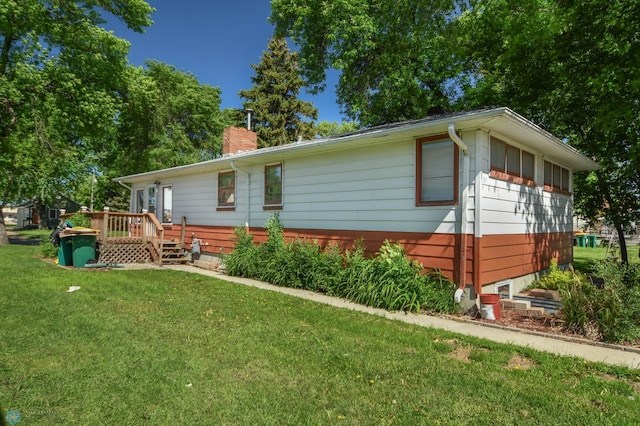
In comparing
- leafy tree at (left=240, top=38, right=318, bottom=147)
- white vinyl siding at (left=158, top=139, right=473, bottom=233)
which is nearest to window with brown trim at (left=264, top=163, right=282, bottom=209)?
white vinyl siding at (left=158, top=139, right=473, bottom=233)

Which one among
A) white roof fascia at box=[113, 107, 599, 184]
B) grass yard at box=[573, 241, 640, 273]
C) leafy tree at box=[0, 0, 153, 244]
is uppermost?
leafy tree at box=[0, 0, 153, 244]

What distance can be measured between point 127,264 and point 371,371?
10080 millimetres

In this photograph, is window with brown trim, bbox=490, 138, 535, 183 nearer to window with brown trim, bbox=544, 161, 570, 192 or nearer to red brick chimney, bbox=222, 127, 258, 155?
window with brown trim, bbox=544, 161, 570, 192

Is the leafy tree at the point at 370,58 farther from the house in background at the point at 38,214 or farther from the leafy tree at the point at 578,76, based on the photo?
the house in background at the point at 38,214

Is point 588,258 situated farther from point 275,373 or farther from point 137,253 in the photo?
point 137,253

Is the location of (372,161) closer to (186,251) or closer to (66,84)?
(186,251)

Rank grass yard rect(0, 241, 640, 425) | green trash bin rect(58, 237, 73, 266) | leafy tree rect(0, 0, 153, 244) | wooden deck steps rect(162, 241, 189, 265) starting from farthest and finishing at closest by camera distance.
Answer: leafy tree rect(0, 0, 153, 244)
wooden deck steps rect(162, 241, 189, 265)
green trash bin rect(58, 237, 73, 266)
grass yard rect(0, 241, 640, 425)

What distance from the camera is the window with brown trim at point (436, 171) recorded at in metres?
6.52

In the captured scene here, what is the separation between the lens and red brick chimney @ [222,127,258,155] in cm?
1368

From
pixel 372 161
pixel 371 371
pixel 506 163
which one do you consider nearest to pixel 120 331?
pixel 371 371

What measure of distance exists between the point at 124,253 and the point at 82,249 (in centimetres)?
146

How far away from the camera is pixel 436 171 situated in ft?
22.1

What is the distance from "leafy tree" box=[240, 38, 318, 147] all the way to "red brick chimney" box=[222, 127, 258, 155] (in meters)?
18.8

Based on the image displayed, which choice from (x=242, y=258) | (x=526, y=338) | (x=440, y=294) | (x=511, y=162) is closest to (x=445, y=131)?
(x=511, y=162)
